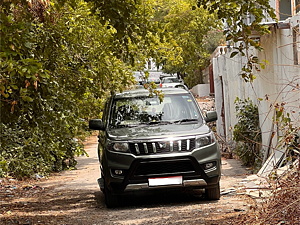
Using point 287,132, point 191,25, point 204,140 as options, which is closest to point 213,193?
point 204,140

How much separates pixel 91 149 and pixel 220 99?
234 inches

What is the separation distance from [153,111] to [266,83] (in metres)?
4.75

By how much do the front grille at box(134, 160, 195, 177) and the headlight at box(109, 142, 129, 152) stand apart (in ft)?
1.22

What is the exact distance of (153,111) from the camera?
11.0m

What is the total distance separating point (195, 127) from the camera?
10.4 meters

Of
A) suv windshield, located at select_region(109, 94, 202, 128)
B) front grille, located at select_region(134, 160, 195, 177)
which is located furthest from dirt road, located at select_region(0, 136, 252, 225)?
suv windshield, located at select_region(109, 94, 202, 128)

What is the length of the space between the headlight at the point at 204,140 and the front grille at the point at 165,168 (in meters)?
0.36

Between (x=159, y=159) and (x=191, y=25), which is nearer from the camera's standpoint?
(x=159, y=159)

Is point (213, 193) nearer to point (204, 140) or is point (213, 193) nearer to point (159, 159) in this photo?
point (204, 140)

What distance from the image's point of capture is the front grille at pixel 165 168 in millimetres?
A: 9836

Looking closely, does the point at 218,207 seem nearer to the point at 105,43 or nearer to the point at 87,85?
the point at 87,85

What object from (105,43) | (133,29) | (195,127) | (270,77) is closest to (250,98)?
(270,77)

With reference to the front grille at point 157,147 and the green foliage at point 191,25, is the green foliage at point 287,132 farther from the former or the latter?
the green foliage at point 191,25

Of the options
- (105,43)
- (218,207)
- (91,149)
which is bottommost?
(91,149)
